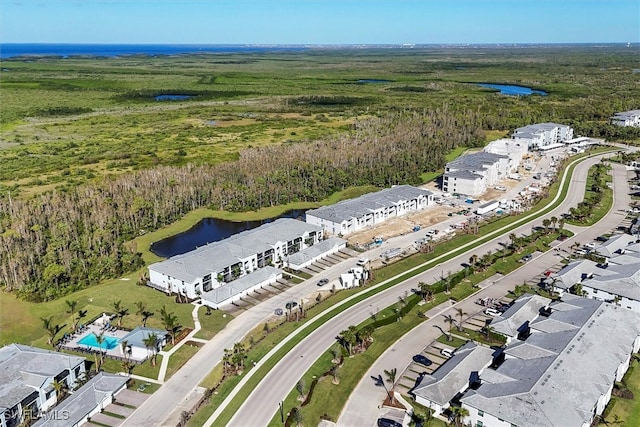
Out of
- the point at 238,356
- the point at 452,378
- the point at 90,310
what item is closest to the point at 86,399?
the point at 238,356

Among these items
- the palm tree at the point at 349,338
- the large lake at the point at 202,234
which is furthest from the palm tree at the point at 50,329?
the palm tree at the point at 349,338

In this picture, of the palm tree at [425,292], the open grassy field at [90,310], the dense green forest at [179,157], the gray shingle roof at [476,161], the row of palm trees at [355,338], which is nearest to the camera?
the row of palm trees at [355,338]

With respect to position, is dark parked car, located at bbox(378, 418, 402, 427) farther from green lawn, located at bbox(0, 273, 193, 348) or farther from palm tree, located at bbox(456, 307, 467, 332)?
green lawn, located at bbox(0, 273, 193, 348)

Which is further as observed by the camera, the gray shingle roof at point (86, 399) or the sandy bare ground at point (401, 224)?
the sandy bare ground at point (401, 224)

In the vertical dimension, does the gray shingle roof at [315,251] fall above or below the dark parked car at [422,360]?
above

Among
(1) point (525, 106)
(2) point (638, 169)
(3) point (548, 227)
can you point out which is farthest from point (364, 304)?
(1) point (525, 106)

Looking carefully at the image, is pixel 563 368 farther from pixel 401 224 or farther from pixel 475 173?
pixel 475 173

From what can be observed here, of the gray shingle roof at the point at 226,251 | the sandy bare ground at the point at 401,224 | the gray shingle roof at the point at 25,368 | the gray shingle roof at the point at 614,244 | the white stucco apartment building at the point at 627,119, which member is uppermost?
the white stucco apartment building at the point at 627,119

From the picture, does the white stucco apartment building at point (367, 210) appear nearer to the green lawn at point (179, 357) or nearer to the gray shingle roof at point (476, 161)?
the gray shingle roof at point (476, 161)

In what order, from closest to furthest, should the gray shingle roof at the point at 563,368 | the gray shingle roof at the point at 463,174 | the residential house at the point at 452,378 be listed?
the gray shingle roof at the point at 563,368 → the residential house at the point at 452,378 → the gray shingle roof at the point at 463,174
